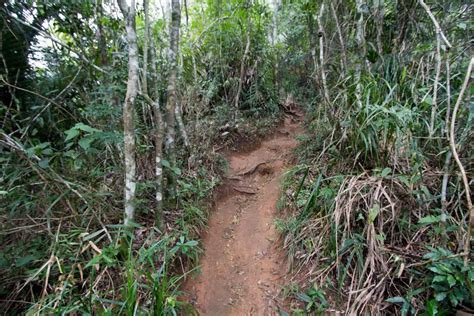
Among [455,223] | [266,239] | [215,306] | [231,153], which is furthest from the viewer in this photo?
[231,153]

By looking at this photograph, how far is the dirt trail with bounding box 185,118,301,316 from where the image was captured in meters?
2.69

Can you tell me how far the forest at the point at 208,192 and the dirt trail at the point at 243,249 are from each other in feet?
0.07

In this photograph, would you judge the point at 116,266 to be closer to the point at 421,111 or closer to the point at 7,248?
the point at 7,248

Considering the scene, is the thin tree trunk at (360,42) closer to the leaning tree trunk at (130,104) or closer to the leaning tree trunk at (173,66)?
the leaning tree trunk at (173,66)

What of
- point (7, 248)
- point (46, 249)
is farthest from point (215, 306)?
point (7, 248)

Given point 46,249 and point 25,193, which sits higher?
point 25,193

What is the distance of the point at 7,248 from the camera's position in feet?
7.38

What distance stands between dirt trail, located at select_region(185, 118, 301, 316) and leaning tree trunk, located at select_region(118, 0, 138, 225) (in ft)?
3.93

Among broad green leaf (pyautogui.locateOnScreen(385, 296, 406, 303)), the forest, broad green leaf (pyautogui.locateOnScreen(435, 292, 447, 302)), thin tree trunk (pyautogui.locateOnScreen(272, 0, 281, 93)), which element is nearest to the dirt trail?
the forest

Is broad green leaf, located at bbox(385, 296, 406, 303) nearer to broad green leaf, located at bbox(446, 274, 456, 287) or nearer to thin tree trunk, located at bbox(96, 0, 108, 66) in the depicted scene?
broad green leaf, located at bbox(446, 274, 456, 287)

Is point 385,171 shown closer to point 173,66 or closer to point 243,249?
point 243,249

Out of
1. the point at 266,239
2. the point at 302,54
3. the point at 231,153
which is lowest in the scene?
the point at 266,239

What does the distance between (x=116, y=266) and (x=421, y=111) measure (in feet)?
12.1

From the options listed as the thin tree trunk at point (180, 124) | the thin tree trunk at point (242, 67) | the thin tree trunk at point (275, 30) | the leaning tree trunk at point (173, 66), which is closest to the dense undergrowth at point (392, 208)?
the leaning tree trunk at point (173, 66)
